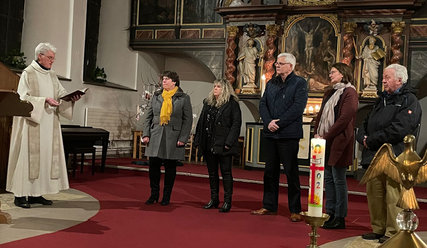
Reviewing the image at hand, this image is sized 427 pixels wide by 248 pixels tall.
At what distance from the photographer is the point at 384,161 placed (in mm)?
2738

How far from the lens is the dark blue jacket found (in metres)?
4.38

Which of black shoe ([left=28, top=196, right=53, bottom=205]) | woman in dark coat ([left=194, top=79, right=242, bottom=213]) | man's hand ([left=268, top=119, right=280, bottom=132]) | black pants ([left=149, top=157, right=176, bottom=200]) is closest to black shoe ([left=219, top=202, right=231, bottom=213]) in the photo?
woman in dark coat ([left=194, top=79, right=242, bottom=213])

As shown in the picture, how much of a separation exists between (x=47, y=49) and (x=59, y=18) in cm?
497

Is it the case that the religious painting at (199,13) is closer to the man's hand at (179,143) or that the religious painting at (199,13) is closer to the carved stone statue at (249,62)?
the carved stone statue at (249,62)

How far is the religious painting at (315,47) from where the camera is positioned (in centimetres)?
973

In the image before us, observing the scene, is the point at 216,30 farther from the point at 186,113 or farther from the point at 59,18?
the point at 186,113

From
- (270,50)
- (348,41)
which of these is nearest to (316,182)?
(348,41)

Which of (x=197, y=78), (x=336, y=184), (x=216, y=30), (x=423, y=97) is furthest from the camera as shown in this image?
(x=197, y=78)

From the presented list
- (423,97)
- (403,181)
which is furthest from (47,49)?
(423,97)

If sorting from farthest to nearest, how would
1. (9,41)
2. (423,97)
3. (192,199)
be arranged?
(423,97) → (9,41) → (192,199)

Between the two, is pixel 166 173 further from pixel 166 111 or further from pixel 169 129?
pixel 166 111

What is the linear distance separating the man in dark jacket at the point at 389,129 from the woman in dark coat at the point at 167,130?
2.04 meters

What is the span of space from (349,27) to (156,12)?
14.9 feet

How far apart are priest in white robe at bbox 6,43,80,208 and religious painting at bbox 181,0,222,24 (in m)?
6.48
